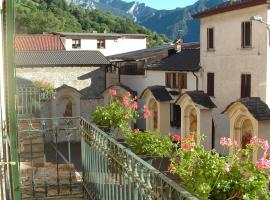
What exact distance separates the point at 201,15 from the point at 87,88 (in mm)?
12510

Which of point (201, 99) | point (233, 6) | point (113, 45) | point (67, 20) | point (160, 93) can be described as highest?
point (67, 20)

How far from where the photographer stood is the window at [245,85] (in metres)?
22.8

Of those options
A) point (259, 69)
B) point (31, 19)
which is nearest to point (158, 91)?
point (259, 69)

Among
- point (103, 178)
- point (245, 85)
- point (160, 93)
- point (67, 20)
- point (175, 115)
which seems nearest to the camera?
point (103, 178)

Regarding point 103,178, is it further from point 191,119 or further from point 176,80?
point 176,80

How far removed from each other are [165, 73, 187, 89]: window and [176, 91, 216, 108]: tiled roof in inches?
122

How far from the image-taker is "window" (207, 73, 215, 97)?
2641cm

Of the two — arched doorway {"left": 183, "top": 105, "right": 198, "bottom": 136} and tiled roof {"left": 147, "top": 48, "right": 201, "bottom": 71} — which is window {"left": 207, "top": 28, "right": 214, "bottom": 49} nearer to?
tiled roof {"left": 147, "top": 48, "right": 201, "bottom": 71}

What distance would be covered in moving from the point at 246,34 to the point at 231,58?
2.02 metres

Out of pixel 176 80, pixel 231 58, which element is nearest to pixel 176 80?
pixel 176 80

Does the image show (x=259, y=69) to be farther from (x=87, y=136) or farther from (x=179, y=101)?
(x=87, y=136)

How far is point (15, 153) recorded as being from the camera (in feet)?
16.4

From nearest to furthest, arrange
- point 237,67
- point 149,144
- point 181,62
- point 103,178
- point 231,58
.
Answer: point 103,178, point 149,144, point 237,67, point 231,58, point 181,62

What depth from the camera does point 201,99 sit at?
25547 millimetres
